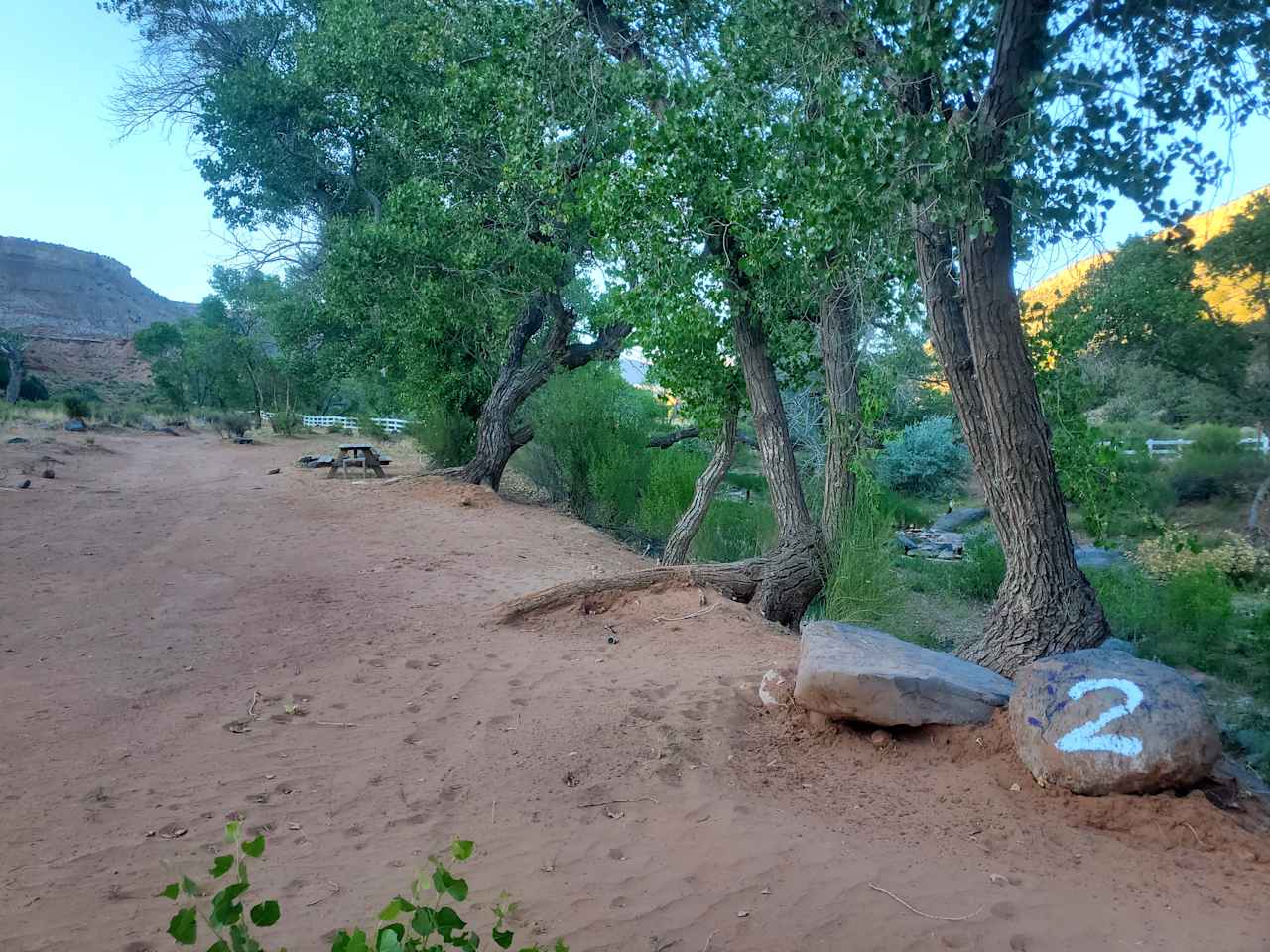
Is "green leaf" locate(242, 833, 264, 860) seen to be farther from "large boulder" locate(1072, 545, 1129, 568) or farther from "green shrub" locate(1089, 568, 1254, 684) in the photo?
"large boulder" locate(1072, 545, 1129, 568)

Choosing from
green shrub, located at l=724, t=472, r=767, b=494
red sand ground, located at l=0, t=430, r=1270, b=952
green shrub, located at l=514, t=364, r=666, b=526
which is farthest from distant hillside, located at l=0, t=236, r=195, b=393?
red sand ground, located at l=0, t=430, r=1270, b=952

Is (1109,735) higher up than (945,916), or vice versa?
(1109,735)

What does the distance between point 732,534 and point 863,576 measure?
178 inches

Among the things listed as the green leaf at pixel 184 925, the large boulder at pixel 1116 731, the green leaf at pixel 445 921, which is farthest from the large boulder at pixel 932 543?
the green leaf at pixel 184 925

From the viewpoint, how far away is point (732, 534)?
12.4 metres

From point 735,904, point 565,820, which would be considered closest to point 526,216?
point 565,820

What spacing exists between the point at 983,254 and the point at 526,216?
21.6 ft

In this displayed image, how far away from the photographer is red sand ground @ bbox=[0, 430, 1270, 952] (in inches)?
123

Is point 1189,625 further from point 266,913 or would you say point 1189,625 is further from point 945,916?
point 266,913

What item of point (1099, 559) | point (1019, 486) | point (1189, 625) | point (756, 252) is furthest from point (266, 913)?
point (1099, 559)

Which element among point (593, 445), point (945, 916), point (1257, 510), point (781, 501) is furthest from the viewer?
point (1257, 510)

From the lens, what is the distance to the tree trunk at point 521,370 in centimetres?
1485

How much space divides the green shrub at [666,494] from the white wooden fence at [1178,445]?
16516 mm

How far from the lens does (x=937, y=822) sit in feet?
13.1
